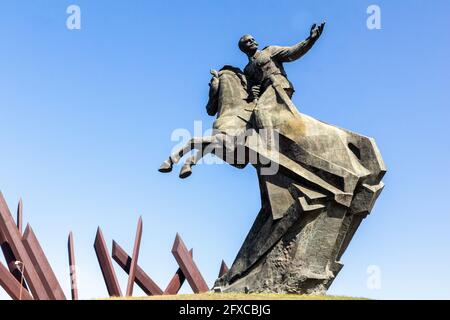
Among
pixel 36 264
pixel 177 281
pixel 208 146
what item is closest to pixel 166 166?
pixel 208 146

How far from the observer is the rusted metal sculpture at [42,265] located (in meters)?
18.0

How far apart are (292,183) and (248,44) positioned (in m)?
3.95

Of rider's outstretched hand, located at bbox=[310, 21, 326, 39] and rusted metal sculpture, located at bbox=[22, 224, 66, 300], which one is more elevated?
rider's outstretched hand, located at bbox=[310, 21, 326, 39]

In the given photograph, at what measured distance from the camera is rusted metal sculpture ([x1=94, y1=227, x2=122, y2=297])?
63.7 feet

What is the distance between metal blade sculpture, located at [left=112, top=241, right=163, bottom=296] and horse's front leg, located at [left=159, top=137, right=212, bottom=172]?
503cm

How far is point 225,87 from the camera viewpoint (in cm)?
1767

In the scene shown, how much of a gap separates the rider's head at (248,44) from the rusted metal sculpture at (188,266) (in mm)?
6222

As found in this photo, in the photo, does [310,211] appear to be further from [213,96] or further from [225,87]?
[213,96]

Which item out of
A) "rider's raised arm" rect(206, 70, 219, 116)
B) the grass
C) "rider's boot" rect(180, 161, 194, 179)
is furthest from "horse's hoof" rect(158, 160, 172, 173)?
the grass

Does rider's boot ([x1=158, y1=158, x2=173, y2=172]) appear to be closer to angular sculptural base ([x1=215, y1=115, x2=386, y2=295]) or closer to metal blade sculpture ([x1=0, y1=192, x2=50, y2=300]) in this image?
angular sculptural base ([x1=215, y1=115, x2=386, y2=295])

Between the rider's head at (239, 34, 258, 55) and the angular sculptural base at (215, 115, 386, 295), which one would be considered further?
the rider's head at (239, 34, 258, 55)
